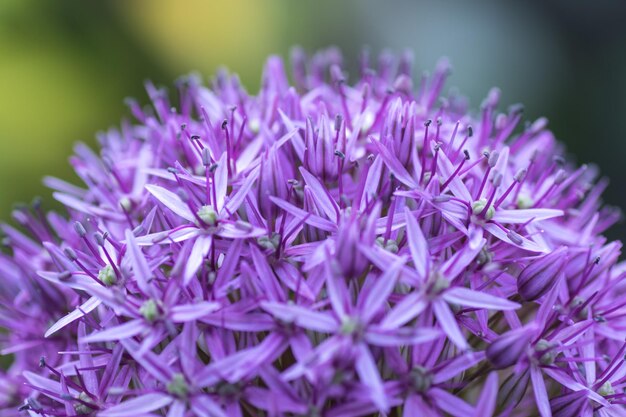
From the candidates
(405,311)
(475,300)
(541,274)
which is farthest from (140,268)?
(541,274)

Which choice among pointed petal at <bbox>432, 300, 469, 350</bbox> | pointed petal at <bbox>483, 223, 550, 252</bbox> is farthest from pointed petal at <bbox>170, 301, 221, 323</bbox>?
pointed petal at <bbox>483, 223, 550, 252</bbox>

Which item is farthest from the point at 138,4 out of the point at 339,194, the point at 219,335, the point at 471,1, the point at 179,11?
the point at 219,335

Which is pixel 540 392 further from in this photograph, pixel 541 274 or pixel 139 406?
pixel 139 406

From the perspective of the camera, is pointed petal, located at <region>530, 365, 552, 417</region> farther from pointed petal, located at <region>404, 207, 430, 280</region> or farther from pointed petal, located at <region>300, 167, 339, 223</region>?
pointed petal, located at <region>300, 167, 339, 223</region>

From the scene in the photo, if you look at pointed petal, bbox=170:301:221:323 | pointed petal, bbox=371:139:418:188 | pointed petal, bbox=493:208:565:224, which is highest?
pointed petal, bbox=371:139:418:188

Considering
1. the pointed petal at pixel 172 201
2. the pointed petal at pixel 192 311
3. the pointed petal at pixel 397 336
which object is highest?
the pointed petal at pixel 172 201

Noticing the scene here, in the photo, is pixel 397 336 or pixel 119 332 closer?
Answer: pixel 397 336

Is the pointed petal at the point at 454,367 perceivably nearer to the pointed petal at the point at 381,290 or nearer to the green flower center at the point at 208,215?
the pointed petal at the point at 381,290

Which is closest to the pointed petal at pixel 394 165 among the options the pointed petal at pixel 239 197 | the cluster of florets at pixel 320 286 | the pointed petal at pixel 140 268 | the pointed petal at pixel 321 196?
the cluster of florets at pixel 320 286
